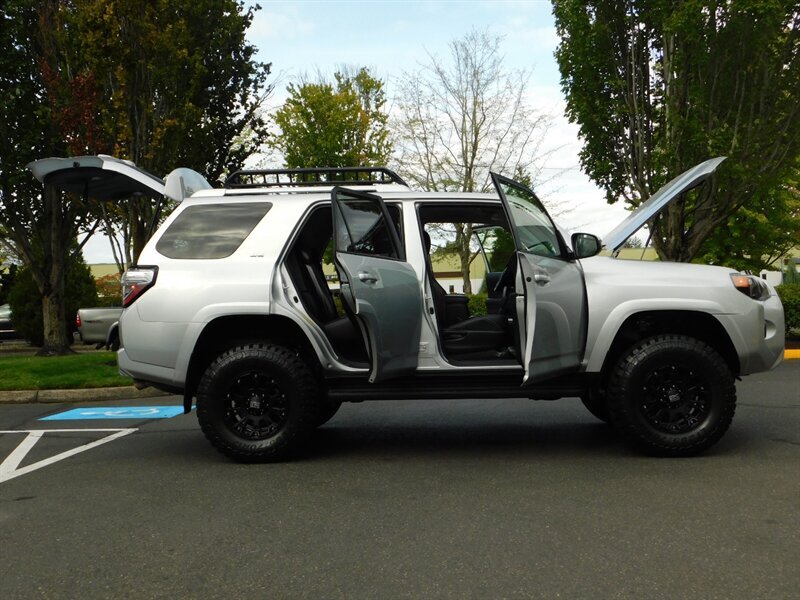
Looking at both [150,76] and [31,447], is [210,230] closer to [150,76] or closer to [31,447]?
[31,447]

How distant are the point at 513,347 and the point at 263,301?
6.30 feet

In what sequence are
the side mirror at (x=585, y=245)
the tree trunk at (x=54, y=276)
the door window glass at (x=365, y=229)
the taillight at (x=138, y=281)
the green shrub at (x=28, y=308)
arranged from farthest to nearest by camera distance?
the green shrub at (x=28, y=308) → the tree trunk at (x=54, y=276) → the taillight at (x=138, y=281) → the side mirror at (x=585, y=245) → the door window glass at (x=365, y=229)

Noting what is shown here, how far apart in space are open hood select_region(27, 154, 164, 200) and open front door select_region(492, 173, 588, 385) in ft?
9.80

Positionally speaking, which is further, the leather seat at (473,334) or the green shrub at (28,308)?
the green shrub at (28,308)

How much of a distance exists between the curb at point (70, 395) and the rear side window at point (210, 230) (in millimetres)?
5100

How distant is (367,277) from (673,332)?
8.08 ft

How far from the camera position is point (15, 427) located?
27.6ft

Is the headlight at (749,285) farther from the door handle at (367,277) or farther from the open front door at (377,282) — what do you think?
the door handle at (367,277)

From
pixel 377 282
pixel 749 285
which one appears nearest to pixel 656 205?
pixel 749 285

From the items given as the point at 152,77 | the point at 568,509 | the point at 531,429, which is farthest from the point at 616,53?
the point at 568,509

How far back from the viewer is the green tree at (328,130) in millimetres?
27828

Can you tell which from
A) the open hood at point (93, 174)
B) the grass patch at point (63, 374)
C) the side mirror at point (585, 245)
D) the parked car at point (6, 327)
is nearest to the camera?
the side mirror at point (585, 245)

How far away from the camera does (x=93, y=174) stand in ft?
22.9

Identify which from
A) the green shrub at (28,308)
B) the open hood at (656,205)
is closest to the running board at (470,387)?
the open hood at (656,205)
